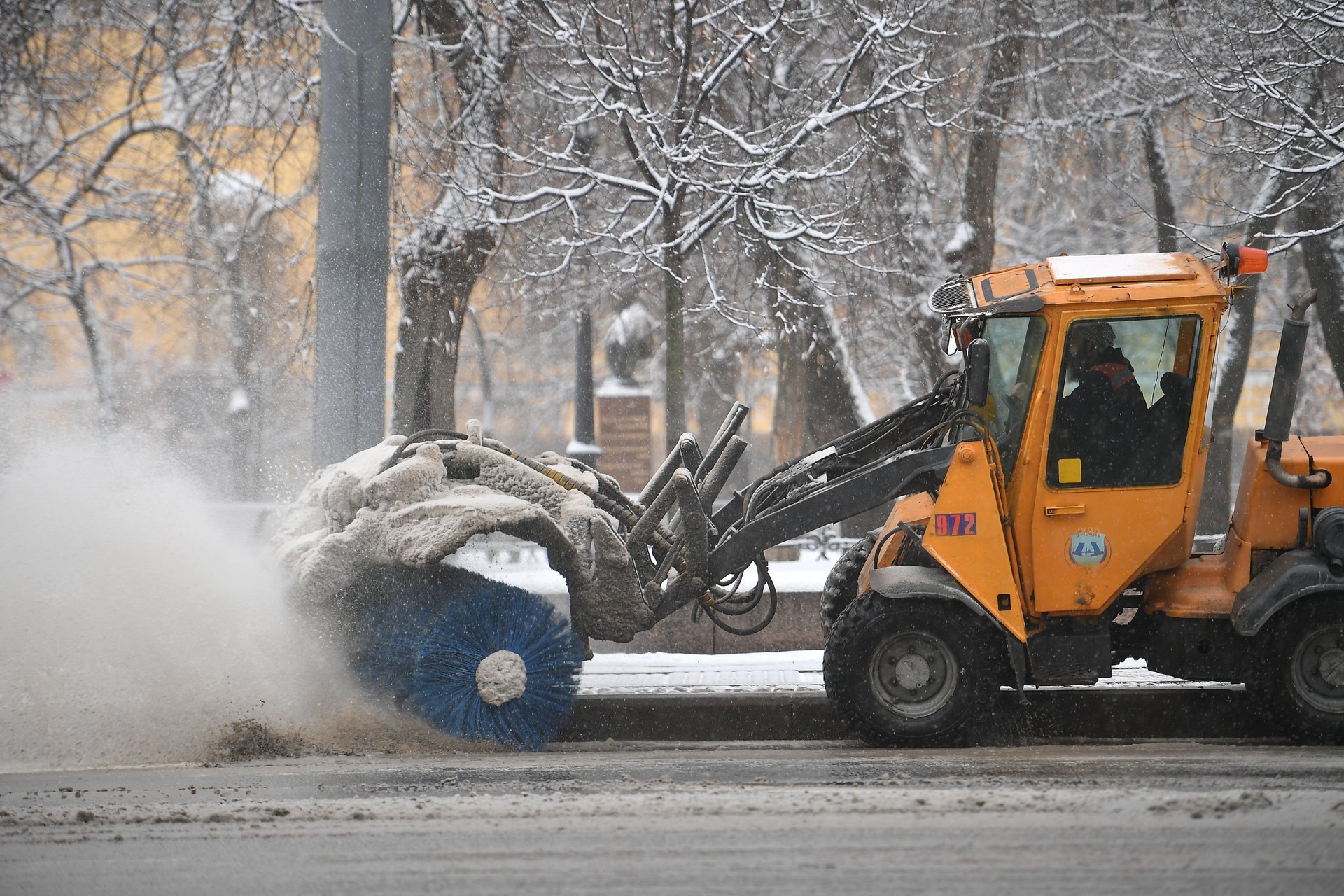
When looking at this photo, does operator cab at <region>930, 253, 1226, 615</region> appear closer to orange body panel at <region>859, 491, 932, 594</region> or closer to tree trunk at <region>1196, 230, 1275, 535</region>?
orange body panel at <region>859, 491, 932, 594</region>

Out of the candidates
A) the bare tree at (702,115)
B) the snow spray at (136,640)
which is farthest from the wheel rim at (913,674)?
the bare tree at (702,115)

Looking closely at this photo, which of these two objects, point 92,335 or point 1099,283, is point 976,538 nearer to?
point 1099,283

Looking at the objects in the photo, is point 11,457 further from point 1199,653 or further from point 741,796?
point 1199,653

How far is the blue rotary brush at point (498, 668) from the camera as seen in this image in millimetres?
5508

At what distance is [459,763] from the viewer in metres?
5.32

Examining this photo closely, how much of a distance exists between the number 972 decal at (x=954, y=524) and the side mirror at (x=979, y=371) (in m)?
0.52

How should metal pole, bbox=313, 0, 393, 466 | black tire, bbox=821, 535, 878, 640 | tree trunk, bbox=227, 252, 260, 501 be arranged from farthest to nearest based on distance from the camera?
tree trunk, bbox=227, 252, 260, 501, metal pole, bbox=313, 0, 393, 466, black tire, bbox=821, 535, 878, 640

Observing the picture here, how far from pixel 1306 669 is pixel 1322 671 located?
0.23 ft

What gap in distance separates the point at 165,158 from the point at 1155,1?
12.2 meters

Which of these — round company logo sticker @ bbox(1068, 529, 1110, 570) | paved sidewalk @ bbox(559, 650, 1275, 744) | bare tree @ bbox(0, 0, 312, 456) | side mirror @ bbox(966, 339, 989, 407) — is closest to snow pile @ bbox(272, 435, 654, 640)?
paved sidewalk @ bbox(559, 650, 1275, 744)

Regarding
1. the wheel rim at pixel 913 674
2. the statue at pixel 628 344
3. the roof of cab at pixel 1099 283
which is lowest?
the wheel rim at pixel 913 674

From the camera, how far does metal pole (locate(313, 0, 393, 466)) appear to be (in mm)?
7504

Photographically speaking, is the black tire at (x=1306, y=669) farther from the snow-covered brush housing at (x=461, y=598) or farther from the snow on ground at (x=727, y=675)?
the snow-covered brush housing at (x=461, y=598)

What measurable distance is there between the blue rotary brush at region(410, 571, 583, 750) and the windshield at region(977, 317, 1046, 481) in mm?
2253
